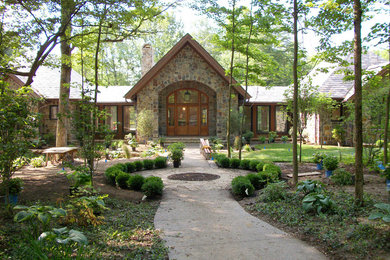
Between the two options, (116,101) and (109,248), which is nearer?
(109,248)

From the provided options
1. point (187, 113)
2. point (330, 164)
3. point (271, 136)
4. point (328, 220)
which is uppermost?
point (187, 113)

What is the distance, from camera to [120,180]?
23.2ft

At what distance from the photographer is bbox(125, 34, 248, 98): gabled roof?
15953 millimetres

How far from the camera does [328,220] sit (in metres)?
4.36

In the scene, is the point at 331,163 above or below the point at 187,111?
below

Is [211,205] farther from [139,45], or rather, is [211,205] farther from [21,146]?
[139,45]

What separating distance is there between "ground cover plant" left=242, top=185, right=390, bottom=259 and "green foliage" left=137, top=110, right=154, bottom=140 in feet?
34.7

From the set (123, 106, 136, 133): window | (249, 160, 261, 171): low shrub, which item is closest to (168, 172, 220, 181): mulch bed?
(249, 160, 261, 171): low shrub

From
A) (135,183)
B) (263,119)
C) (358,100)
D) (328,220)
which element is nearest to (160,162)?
(135,183)

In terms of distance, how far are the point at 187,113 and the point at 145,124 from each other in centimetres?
366

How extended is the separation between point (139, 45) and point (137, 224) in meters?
37.8

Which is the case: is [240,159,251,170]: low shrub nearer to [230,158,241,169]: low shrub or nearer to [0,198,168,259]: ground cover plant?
[230,158,241,169]: low shrub

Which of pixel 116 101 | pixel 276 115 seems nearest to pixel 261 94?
pixel 276 115

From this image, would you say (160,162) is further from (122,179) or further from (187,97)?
(187,97)
